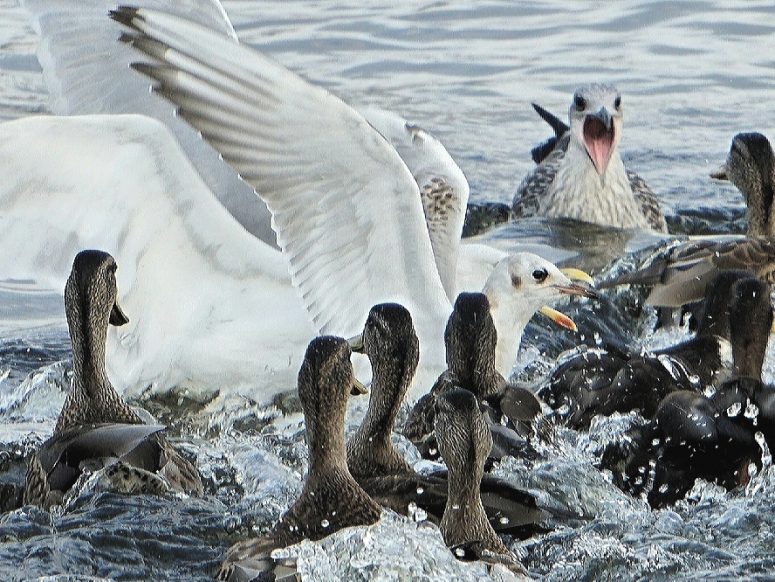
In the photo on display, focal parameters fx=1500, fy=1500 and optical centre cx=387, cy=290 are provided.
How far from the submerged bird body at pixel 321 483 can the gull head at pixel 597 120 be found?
5.10 m

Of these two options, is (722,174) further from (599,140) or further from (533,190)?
(533,190)

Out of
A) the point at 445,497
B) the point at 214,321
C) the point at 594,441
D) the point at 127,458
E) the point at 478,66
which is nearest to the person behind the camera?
the point at 445,497

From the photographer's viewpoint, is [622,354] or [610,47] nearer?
[622,354]

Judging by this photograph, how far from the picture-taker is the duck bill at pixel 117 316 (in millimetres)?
6922

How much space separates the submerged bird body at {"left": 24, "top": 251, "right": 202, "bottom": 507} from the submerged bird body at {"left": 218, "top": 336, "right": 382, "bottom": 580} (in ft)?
2.65

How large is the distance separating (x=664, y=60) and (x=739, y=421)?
9176 millimetres

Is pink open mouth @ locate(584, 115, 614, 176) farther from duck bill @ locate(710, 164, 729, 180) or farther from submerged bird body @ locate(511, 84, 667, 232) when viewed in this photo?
duck bill @ locate(710, 164, 729, 180)

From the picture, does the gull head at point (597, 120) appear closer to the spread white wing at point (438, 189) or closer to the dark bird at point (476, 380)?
the spread white wing at point (438, 189)

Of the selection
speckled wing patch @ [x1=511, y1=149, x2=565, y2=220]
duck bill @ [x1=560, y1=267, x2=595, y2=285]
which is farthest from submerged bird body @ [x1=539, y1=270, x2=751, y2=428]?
speckled wing patch @ [x1=511, y1=149, x2=565, y2=220]

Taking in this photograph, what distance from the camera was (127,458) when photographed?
19.2ft

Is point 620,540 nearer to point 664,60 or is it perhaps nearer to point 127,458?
point 127,458

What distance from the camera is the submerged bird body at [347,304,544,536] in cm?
555

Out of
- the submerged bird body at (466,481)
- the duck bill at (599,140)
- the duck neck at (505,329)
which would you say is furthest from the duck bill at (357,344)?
the duck bill at (599,140)

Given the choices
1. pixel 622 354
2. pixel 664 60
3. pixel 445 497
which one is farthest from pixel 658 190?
pixel 445 497
